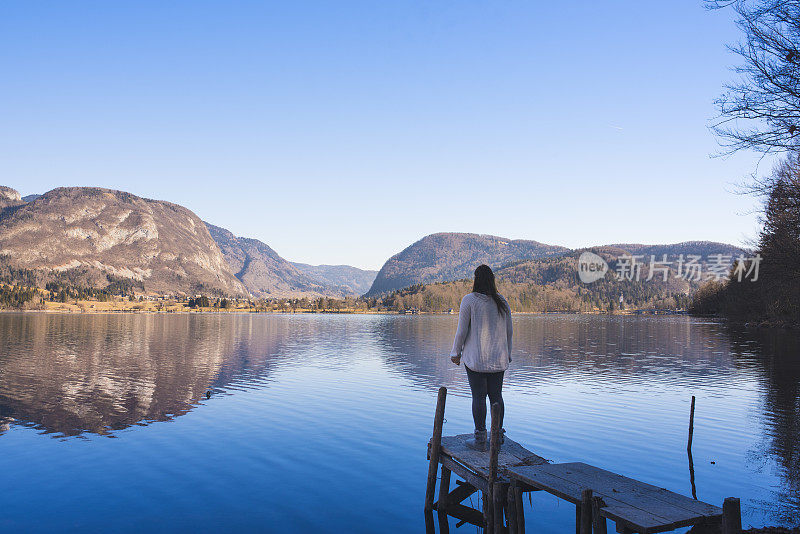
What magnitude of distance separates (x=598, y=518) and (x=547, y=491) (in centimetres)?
157

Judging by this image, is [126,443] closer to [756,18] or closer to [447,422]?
[447,422]

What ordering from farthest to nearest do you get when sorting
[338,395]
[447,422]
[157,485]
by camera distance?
1. [338,395]
2. [447,422]
3. [157,485]

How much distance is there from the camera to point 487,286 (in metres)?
13.9

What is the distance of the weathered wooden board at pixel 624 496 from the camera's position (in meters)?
9.28

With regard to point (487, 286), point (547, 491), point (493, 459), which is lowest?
point (547, 491)

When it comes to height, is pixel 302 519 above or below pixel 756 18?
below

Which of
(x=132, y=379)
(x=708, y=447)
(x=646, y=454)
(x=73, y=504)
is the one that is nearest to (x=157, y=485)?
(x=73, y=504)

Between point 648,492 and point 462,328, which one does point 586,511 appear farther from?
point 462,328

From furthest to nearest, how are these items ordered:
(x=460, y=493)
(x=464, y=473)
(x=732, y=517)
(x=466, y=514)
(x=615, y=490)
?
1. (x=460, y=493)
2. (x=466, y=514)
3. (x=464, y=473)
4. (x=615, y=490)
5. (x=732, y=517)

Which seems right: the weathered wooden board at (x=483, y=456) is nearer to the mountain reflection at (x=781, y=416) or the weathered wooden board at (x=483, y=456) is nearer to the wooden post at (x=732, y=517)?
the wooden post at (x=732, y=517)

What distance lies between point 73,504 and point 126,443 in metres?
6.99

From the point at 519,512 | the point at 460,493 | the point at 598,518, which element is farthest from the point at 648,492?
the point at 460,493

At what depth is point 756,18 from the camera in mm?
14969

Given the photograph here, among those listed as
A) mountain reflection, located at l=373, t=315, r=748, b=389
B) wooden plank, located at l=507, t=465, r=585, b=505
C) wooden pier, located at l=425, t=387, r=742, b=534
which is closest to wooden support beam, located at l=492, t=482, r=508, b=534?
wooden pier, located at l=425, t=387, r=742, b=534
